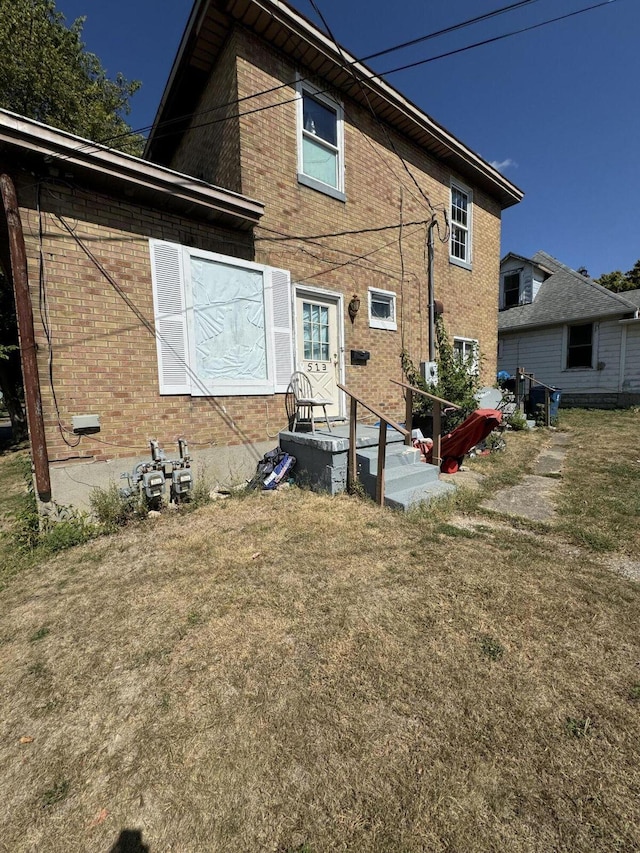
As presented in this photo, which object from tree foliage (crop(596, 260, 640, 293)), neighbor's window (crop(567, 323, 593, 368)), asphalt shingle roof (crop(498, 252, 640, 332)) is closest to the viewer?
asphalt shingle roof (crop(498, 252, 640, 332))

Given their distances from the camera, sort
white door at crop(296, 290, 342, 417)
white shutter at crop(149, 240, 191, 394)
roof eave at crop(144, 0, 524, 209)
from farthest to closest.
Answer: white door at crop(296, 290, 342, 417), roof eave at crop(144, 0, 524, 209), white shutter at crop(149, 240, 191, 394)

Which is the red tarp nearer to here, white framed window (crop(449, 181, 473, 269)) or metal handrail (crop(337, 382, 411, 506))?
metal handrail (crop(337, 382, 411, 506))

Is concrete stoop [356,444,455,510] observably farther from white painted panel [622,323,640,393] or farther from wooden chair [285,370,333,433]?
white painted panel [622,323,640,393]

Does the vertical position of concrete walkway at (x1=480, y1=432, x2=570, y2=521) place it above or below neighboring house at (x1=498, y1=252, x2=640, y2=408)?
below

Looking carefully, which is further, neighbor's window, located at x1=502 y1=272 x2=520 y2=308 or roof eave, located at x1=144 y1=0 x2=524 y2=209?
neighbor's window, located at x1=502 y1=272 x2=520 y2=308

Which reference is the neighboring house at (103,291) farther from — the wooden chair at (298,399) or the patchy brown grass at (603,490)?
the patchy brown grass at (603,490)

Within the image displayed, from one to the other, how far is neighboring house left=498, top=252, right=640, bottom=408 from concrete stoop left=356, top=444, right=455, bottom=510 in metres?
11.7

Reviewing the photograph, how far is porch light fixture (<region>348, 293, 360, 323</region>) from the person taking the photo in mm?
6785

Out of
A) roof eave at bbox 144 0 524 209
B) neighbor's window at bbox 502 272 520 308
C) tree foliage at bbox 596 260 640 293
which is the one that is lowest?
neighbor's window at bbox 502 272 520 308

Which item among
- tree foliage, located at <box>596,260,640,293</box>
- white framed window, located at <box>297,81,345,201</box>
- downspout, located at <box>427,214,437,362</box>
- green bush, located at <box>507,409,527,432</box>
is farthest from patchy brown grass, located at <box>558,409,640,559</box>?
tree foliage, located at <box>596,260,640,293</box>

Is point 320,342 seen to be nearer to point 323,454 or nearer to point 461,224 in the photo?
point 323,454

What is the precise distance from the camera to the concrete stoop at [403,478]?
4.39 m

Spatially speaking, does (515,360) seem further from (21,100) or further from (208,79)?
(21,100)

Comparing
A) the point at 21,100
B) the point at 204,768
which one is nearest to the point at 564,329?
the point at 204,768
